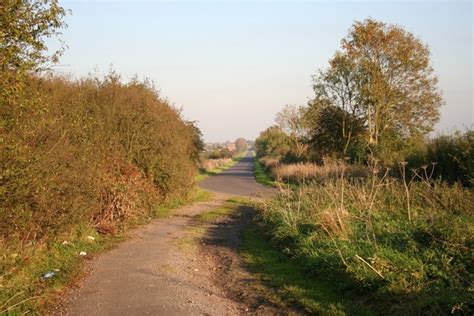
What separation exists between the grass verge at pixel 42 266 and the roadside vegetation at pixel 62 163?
1.0 inches

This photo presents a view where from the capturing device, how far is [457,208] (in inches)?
483

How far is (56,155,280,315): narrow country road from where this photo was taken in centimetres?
766

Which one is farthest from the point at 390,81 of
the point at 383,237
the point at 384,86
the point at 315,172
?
the point at 383,237

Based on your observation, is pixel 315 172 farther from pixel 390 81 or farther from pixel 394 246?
pixel 394 246

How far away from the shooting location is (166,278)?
9.48m

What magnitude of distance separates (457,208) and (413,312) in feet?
21.5

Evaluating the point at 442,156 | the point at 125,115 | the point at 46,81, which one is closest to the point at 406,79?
the point at 442,156

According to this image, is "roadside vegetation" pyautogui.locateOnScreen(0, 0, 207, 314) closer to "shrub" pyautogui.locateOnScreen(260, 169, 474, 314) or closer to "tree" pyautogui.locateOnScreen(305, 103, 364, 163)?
"shrub" pyautogui.locateOnScreen(260, 169, 474, 314)

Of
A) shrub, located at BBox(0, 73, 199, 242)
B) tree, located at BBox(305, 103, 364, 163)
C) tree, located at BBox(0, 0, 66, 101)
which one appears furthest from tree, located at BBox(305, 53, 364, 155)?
tree, located at BBox(0, 0, 66, 101)

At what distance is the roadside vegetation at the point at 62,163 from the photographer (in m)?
7.87

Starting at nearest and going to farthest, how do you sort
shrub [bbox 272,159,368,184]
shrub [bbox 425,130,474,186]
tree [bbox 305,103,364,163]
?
shrub [bbox 425,130,474,186] → shrub [bbox 272,159,368,184] → tree [bbox 305,103,364,163]

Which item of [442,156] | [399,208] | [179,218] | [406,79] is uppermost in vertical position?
[406,79]

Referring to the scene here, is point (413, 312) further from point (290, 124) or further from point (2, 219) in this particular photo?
point (290, 124)

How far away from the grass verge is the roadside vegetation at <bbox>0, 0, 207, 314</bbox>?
3cm
